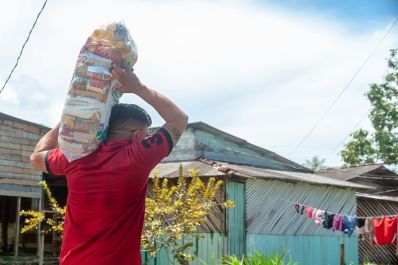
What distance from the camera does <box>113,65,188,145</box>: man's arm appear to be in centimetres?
232

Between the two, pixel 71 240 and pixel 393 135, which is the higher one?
pixel 393 135

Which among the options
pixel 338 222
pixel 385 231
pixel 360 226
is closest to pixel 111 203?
pixel 338 222

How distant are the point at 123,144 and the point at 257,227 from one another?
34.5 feet

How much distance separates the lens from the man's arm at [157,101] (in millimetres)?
2318

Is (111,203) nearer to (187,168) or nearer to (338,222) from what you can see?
(187,168)

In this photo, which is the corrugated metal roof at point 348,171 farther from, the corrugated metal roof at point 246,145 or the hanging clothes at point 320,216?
the hanging clothes at point 320,216

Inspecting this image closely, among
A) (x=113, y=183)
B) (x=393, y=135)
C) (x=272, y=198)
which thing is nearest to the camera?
(x=113, y=183)

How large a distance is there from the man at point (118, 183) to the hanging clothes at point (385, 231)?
12.3m

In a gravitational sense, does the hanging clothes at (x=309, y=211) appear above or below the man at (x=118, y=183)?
below

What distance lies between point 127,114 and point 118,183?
32 cm

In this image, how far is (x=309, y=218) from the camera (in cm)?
1416

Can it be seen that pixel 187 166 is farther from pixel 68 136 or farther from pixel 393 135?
pixel 393 135

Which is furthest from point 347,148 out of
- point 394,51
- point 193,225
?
point 193,225

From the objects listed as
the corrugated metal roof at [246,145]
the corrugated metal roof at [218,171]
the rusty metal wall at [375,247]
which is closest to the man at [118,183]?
the corrugated metal roof at [218,171]
